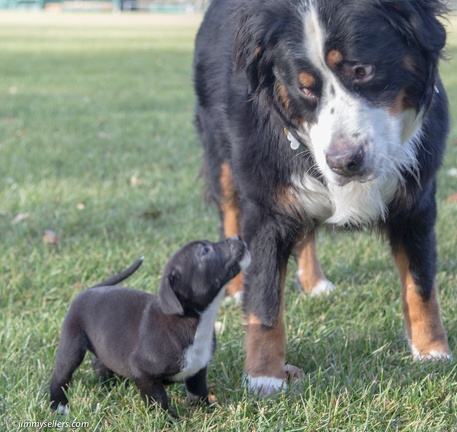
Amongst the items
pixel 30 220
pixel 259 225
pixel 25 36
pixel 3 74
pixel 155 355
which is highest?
pixel 259 225

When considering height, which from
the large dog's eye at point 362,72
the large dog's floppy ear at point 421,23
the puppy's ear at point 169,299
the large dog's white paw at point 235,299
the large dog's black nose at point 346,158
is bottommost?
the large dog's white paw at point 235,299

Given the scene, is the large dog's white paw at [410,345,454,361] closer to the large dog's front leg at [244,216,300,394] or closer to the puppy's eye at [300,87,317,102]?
the large dog's front leg at [244,216,300,394]

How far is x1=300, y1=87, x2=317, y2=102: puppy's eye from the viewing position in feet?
10.0

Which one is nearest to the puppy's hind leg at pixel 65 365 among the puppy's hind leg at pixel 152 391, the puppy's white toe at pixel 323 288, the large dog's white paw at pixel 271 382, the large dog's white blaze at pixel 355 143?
the puppy's hind leg at pixel 152 391

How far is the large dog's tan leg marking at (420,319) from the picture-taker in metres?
3.55

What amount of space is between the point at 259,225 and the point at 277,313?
42cm

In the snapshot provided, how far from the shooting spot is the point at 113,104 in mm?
11031

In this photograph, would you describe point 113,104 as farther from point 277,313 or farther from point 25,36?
point 25,36

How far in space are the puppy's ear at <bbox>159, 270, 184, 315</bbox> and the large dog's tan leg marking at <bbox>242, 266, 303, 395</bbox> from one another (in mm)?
621

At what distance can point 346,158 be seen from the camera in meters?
2.91

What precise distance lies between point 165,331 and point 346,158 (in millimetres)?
1003

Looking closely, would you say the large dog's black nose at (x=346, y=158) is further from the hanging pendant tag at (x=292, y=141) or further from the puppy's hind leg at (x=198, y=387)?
the puppy's hind leg at (x=198, y=387)

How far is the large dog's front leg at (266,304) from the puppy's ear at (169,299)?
64cm

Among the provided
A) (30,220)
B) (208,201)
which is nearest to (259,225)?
(208,201)
